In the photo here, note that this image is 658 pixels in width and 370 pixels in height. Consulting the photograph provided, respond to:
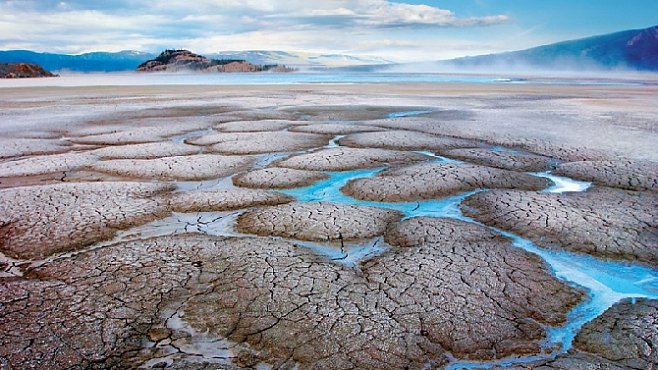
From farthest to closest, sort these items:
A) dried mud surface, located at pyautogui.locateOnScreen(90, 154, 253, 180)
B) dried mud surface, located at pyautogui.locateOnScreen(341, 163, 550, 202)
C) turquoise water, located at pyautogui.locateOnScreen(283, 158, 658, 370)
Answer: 1. dried mud surface, located at pyautogui.locateOnScreen(90, 154, 253, 180)
2. dried mud surface, located at pyautogui.locateOnScreen(341, 163, 550, 202)
3. turquoise water, located at pyautogui.locateOnScreen(283, 158, 658, 370)

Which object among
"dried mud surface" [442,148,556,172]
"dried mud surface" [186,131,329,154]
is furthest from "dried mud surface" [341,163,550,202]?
"dried mud surface" [186,131,329,154]

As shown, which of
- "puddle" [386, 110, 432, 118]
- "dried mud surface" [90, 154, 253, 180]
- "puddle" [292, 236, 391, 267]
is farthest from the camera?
"puddle" [386, 110, 432, 118]

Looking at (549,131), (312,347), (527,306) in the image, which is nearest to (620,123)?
(549,131)

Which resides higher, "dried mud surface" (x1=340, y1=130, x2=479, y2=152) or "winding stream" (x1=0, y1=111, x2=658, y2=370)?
"dried mud surface" (x1=340, y1=130, x2=479, y2=152)

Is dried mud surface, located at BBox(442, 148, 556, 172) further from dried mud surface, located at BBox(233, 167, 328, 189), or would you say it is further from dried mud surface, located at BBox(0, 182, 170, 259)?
dried mud surface, located at BBox(0, 182, 170, 259)

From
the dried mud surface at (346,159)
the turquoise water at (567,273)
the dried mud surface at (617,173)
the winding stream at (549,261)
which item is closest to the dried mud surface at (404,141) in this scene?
the dried mud surface at (346,159)

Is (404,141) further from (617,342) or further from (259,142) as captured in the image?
(617,342)

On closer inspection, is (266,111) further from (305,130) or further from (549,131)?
(549,131)

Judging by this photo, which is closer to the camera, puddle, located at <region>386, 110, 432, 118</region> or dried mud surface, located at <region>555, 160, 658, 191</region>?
dried mud surface, located at <region>555, 160, 658, 191</region>

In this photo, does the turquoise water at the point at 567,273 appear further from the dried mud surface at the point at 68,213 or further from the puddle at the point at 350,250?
the dried mud surface at the point at 68,213
